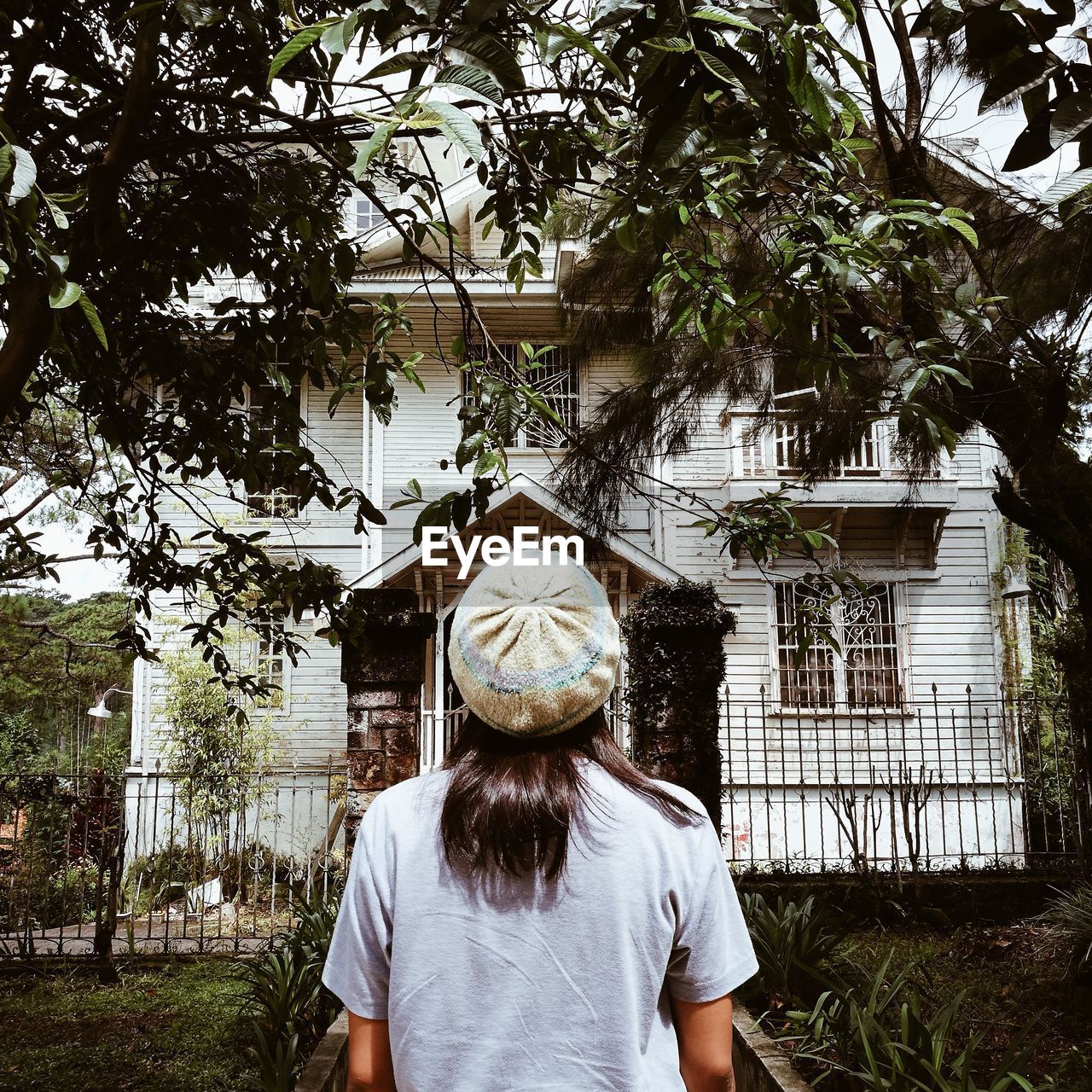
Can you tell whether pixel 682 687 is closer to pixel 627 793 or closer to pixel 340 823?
pixel 340 823

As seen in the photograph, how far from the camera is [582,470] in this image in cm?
612

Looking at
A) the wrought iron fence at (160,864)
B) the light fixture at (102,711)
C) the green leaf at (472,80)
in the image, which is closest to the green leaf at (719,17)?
the green leaf at (472,80)

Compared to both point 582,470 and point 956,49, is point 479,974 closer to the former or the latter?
point 582,470

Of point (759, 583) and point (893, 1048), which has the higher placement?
point (759, 583)

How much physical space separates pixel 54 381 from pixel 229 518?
25.7ft

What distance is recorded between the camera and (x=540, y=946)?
145 centimetres

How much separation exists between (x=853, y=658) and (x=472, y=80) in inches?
485

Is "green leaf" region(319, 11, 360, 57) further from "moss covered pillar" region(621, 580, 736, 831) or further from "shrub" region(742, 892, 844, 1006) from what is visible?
"moss covered pillar" region(621, 580, 736, 831)

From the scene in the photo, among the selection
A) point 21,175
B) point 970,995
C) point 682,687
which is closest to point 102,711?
point 682,687

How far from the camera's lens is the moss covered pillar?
6594mm

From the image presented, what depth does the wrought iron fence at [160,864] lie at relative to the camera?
8219 millimetres

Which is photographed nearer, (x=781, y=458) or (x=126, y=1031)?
(x=126, y=1031)

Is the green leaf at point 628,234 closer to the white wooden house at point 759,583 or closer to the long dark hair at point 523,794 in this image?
the long dark hair at point 523,794

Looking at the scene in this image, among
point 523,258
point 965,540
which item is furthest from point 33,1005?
point 965,540
